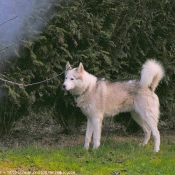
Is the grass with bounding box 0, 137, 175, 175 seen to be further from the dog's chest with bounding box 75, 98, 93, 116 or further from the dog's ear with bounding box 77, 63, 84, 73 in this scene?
the dog's ear with bounding box 77, 63, 84, 73

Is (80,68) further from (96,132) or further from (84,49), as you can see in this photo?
(96,132)

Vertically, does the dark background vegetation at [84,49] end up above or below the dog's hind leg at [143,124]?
above

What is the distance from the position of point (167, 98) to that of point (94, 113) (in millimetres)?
1919

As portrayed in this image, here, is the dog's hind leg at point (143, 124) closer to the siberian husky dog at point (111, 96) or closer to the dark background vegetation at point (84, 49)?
the siberian husky dog at point (111, 96)

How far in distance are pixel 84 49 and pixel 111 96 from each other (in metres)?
1.03

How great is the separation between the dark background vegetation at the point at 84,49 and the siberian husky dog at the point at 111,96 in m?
0.53

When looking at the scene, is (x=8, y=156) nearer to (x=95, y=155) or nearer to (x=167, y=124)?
(x=95, y=155)

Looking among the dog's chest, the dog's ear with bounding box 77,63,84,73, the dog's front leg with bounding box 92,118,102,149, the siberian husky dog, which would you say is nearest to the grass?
the dog's front leg with bounding box 92,118,102,149

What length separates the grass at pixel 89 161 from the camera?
5.72 meters

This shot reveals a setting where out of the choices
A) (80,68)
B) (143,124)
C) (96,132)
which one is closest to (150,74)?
(143,124)

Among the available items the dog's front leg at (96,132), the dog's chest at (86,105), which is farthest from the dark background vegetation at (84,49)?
the dog's front leg at (96,132)

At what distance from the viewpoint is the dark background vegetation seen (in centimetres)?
754

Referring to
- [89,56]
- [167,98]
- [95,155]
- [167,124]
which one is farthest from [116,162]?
[167,124]

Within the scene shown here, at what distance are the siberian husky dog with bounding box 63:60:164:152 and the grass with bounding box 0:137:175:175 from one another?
46 cm
